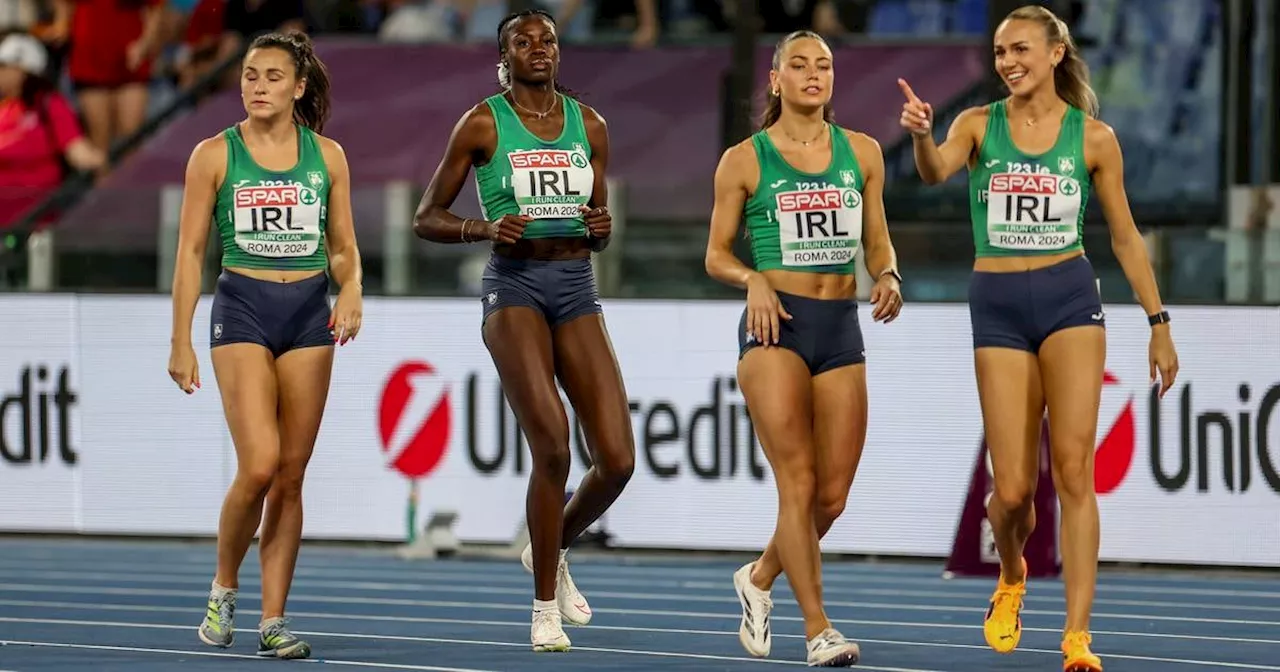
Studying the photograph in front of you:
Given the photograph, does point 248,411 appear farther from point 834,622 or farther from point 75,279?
point 75,279

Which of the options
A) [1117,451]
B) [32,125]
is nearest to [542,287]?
[1117,451]

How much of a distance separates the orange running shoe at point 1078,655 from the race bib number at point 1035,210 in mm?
1278

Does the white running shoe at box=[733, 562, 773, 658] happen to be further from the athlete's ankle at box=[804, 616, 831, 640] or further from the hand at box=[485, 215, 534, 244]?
the hand at box=[485, 215, 534, 244]

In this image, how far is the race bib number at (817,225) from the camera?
8.28 meters

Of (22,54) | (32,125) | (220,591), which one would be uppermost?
(22,54)

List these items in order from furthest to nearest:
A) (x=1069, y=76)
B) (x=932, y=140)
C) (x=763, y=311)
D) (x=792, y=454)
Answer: (x=1069, y=76) → (x=792, y=454) → (x=763, y=311) → (x=932, y=140)

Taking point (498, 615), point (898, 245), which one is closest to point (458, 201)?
point (898, 245)

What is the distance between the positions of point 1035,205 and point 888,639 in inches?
80.2

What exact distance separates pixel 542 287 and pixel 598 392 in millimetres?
423

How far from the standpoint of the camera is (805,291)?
8.30 metres

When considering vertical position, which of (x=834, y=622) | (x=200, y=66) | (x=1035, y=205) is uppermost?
(x=200, y=66)

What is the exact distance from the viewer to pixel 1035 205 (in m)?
8.12

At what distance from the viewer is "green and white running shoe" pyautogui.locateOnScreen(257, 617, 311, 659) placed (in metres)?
8.56

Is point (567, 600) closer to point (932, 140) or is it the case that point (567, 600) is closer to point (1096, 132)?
point (932, 140)
